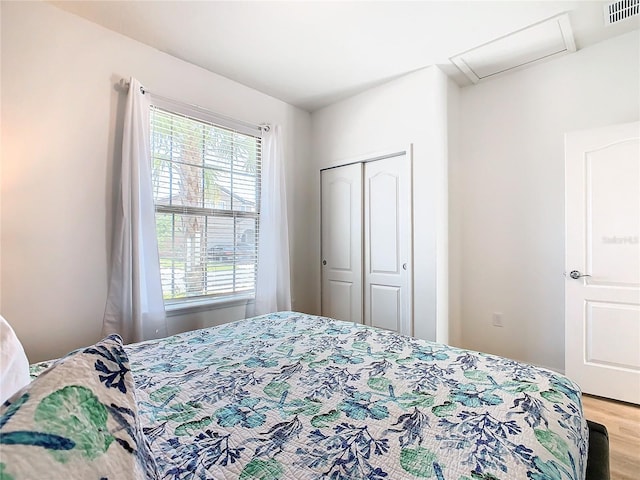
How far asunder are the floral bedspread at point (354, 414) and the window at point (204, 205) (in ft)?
4.24

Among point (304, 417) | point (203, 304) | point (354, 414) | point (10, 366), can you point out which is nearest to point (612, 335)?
point (354, 414)

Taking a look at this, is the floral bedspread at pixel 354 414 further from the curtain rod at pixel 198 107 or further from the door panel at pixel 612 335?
the curtain rod at pixel 198 107

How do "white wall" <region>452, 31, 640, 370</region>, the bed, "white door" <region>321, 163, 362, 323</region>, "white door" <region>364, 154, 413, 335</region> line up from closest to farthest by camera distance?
the bed, "white wall" <region>452, 31, 640, 370</region>, "white door" <region>364, 154, 413, 335</region>, "white door" <region>321, 163, 362, 323</region>

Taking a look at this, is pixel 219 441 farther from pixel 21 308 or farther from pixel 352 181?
pixel 352 181

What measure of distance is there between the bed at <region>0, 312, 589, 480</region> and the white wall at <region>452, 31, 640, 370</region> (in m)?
1.86

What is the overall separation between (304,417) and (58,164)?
2.33 meters

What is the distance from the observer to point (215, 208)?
117 inches

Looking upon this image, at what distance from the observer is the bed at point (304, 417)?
49cm

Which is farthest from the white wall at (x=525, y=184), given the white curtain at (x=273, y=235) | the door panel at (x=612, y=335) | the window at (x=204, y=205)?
the window at (x=204, y=205)

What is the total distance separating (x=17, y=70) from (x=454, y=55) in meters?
3.13

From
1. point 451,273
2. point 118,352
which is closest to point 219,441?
point 118,352

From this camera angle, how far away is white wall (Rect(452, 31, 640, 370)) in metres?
2.58

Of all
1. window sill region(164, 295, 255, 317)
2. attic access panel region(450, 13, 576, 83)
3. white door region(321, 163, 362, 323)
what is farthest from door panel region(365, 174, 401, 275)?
window sill region(164, 295, 255, 317)

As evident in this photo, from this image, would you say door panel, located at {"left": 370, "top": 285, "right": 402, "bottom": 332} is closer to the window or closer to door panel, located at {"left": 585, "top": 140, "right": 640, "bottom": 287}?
the window
